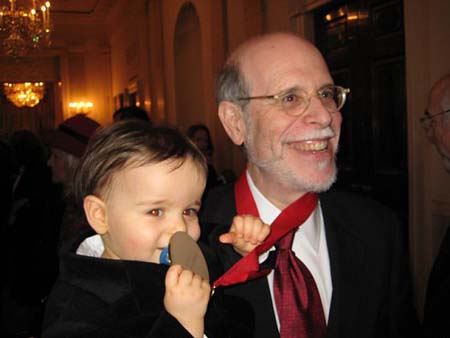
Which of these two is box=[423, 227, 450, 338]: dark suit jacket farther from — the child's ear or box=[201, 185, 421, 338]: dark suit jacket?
the child's ear

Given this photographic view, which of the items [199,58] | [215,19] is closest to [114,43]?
[199,58]

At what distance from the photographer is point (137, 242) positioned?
1.17 m

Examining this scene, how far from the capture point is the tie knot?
5.00ft

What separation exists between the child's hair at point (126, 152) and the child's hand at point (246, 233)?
19cm

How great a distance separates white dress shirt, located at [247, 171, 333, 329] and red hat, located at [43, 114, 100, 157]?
128 centimetres

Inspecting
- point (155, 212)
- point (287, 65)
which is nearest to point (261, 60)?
point (287, 65)

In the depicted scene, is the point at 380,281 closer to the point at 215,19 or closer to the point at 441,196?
the point at 441,196

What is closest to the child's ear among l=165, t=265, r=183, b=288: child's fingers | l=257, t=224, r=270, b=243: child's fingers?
l=165, t=265, r=183, b=288: child's fingers

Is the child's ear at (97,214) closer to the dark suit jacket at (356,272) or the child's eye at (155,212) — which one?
the child's eye at (155,212)

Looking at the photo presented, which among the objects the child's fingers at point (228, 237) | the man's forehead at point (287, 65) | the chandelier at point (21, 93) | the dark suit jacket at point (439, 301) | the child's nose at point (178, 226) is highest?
the chandelier at point (21, 93)

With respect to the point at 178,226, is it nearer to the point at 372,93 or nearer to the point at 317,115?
the point at 317,115

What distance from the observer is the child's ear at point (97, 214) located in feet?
4.07

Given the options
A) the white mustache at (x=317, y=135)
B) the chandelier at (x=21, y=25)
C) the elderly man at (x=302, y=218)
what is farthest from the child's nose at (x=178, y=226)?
the chandelier at (x=21, y=25)

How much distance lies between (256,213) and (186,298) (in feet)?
2.15
